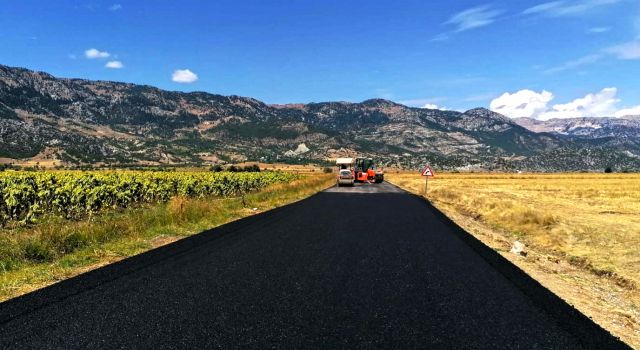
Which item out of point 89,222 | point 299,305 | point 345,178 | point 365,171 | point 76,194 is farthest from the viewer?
point 365,171

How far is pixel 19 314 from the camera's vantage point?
668 centimetres

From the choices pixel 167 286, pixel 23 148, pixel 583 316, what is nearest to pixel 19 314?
pixel 167 286

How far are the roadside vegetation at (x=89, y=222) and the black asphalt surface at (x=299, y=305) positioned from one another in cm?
135

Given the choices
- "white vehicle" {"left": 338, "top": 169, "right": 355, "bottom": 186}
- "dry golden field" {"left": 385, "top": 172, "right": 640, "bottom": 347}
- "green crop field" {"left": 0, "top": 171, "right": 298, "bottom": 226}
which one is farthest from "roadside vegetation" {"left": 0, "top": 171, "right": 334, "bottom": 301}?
"white vehicle" {"left": 338, "top": 169, "right": 355, "bottom": 186}

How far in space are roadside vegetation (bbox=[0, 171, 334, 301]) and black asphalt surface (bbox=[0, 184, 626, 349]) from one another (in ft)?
4.44

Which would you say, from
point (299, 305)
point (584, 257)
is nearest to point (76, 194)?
point (299, 305)

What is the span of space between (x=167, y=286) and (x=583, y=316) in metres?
6.89

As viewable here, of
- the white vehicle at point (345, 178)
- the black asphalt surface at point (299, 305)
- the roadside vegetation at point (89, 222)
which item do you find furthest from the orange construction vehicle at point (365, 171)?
the black asphalt surface at point (299, 305)

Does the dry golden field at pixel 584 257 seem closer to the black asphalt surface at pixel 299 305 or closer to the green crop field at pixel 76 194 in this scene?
the black asphalt surface at pixel 299 305

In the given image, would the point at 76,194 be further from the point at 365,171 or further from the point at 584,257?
the point at 365,171

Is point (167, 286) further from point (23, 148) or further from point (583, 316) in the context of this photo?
point (23, 148)

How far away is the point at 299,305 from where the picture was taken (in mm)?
7195

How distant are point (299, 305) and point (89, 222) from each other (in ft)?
40.2

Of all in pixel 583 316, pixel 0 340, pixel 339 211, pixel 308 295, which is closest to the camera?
pixel 0 340
